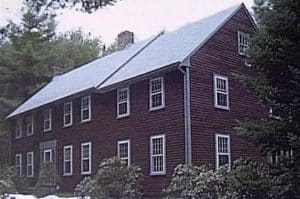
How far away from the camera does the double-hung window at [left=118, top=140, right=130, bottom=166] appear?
24391 mm

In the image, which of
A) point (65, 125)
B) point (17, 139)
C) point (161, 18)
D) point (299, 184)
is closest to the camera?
point (299, 184)

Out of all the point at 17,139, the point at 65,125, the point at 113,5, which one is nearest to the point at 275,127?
the point at 113,5

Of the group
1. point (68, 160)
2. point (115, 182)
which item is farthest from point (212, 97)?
point (68, 160)

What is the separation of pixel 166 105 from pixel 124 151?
12.3 feet

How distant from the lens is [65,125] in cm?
3055

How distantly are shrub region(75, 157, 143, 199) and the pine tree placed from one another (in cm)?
999

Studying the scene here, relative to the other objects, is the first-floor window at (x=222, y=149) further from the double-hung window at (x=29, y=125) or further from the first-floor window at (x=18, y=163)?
the first-floor window at (x=18, y=163)

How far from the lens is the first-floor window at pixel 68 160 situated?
29.5m

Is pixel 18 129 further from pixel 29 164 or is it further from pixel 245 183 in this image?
pixel 245 183

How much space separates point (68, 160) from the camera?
2988 centimetres

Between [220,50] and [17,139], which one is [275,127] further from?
[17,139]

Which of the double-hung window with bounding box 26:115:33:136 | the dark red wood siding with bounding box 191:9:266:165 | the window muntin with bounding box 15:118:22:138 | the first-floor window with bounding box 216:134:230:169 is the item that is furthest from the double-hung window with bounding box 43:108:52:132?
the first-floor window with bounding box 216:134:230:169

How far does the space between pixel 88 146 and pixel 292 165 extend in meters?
17.1

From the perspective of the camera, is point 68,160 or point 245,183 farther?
point 68,160
